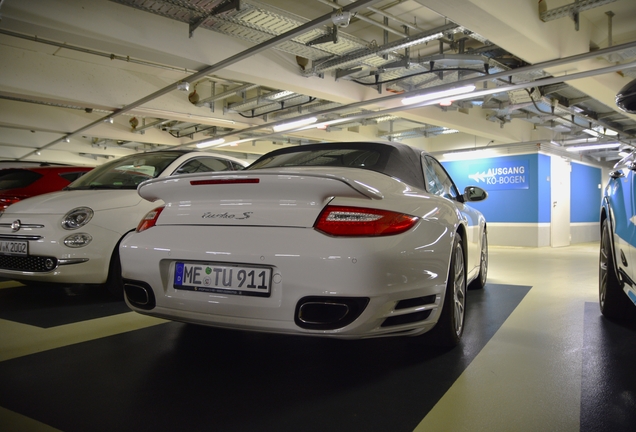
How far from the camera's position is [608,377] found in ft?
6.36

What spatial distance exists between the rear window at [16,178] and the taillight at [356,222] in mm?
4177

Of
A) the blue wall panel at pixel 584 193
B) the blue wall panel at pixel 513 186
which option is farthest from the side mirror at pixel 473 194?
the blue wall panel at pixel 584 193

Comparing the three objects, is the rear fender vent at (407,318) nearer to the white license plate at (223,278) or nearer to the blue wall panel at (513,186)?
the white license plate at (223,278)

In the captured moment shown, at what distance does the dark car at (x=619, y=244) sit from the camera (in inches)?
87.7

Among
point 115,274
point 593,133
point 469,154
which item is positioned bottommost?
point 115,274

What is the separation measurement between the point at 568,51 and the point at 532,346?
4898 mm

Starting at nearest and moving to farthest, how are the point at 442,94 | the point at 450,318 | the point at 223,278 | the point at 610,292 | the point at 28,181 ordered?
1. the point at 223,278
2. the point at 450,318
3. the point at 610,292
4. the point at 28,181
5. the point at 442,94

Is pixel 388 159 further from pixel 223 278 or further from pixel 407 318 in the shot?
pixel 223 278

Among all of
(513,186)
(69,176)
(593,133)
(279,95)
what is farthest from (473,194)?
(593,133)

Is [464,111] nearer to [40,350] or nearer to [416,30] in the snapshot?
[416,30]

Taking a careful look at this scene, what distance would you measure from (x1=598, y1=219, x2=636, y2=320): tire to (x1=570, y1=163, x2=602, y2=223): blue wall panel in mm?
13113

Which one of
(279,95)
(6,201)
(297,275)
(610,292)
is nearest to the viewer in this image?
(297,275)

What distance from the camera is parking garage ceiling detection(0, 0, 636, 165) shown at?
494 cm

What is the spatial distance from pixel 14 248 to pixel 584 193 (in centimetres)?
1729
